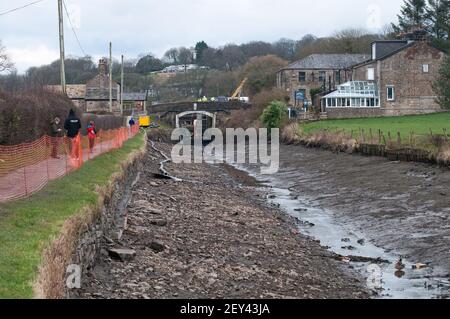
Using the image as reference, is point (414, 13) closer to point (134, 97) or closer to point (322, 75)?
point (322, 75)

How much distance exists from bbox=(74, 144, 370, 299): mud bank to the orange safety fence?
2.50m

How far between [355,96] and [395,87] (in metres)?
4.78

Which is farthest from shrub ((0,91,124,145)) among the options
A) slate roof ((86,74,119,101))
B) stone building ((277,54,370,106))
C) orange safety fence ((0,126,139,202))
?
stone building ((277,54,370,106))

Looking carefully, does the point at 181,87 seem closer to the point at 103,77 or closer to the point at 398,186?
the point at 103,77

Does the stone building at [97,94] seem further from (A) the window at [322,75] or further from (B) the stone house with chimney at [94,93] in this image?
(A) the window at [322,75]

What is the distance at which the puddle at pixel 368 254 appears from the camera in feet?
48.6

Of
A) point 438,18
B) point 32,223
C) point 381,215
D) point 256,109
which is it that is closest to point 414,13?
point 438,18

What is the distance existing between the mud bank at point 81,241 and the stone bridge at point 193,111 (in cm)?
8650

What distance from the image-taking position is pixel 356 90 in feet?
277

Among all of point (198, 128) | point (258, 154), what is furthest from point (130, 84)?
point (258, 154)

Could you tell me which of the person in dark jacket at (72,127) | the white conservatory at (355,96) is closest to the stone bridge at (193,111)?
the white conservatory at (355,96)

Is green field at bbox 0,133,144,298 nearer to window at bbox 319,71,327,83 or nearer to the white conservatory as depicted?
the white conservatory
